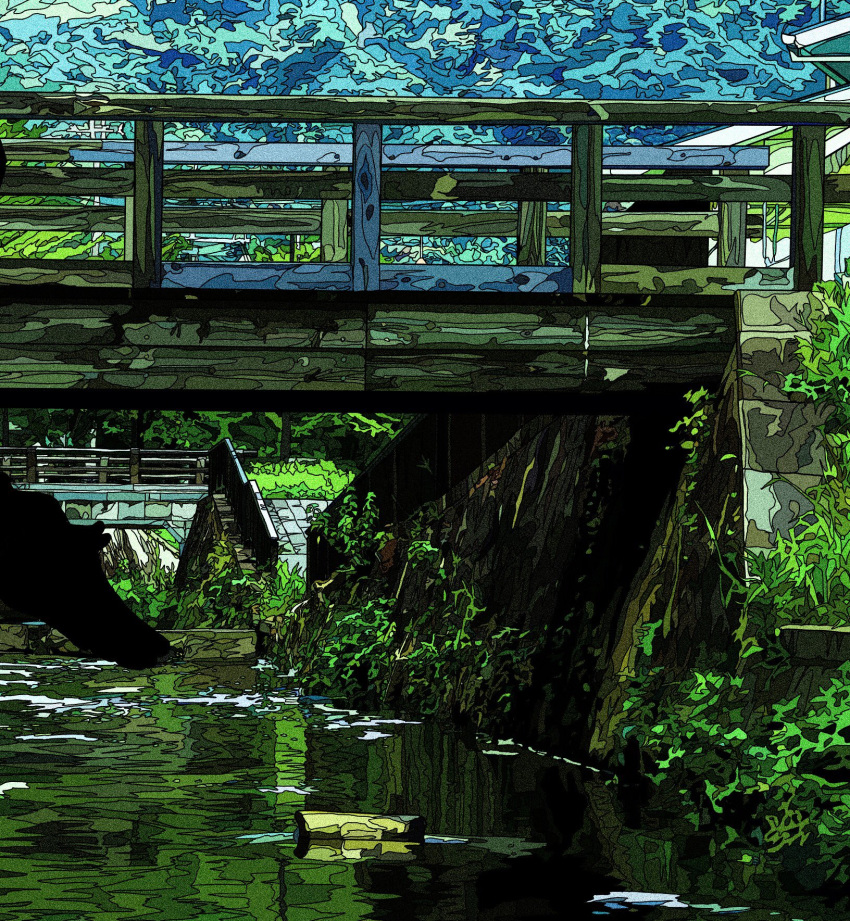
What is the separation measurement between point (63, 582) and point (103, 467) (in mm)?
31419

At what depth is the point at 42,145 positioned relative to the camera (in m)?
11.7

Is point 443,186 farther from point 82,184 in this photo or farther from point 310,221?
point 82,184

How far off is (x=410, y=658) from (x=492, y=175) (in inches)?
205

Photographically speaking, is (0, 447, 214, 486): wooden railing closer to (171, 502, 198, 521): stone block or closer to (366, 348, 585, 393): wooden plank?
(171, 502, 198, 521): stone block

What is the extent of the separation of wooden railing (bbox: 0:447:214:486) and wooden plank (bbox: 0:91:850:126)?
82.5 feet

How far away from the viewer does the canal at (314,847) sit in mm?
6547

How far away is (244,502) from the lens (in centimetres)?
2534

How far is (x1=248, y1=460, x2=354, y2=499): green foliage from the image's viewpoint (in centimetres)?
3075

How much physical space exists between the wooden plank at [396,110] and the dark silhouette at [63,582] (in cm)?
546

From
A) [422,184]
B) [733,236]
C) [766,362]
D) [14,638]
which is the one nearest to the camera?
[766,362]

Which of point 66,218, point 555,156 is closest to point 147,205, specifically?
point 66,218

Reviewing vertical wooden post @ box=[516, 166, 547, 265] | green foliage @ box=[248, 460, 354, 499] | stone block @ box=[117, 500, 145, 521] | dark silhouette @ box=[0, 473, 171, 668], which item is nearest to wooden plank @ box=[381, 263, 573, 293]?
vertical wooden post @ box=[516, 166, 547, 265]

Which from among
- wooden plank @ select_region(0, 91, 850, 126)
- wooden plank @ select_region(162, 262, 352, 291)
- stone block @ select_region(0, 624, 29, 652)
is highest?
wooden plank @ select_region(0, 91, 850, 126)

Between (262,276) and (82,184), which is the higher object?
(82,184)
